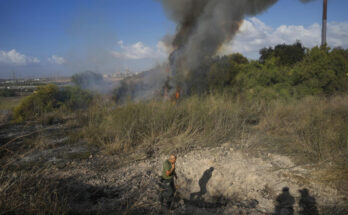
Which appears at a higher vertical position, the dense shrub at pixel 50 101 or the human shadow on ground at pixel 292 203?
the dense shrub at pixel 50 101

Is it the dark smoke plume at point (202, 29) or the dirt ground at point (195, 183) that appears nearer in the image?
the dirt ground at point (195, 183)

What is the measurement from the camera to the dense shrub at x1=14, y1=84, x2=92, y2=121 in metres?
7.43

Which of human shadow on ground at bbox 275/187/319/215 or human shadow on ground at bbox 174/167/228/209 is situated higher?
human shadow on ground at bbox 275/187/319/215

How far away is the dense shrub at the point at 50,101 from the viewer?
293 inches

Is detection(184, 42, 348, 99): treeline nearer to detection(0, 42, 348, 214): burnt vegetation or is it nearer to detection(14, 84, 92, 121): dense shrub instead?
detection(0, 42, 348, 214): burnt vegetation

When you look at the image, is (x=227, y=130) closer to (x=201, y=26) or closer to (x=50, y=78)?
(x=201, y=26)

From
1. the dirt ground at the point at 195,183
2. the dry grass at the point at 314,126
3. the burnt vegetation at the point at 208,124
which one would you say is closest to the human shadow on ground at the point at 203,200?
the dirt ground at the point at 195,183

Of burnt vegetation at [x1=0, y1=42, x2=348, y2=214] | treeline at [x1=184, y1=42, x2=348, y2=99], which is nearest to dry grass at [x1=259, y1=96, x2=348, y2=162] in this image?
burnt vegetation at [x1=0, y1=42, x2=348, y2=214]

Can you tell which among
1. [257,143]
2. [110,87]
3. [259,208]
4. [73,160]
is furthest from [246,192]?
[110,87]

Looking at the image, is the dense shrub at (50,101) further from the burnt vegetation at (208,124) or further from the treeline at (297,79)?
the treeline at (297,79)

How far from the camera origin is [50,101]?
7441 mm

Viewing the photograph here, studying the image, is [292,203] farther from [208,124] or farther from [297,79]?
[297,79]

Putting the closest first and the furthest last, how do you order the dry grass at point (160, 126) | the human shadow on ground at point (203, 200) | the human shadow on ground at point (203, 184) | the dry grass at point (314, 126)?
the human shadow on ground at point (203, 200) < the human shadow on ground at point (203, 184) < the dry grass at point (314, 126) < the dry grass at point (160, 126)

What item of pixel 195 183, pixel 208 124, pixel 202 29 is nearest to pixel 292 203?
pixel 195 183
